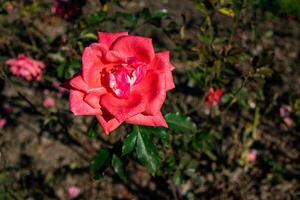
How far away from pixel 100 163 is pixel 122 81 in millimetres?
535

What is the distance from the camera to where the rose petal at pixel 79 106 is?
1206mm

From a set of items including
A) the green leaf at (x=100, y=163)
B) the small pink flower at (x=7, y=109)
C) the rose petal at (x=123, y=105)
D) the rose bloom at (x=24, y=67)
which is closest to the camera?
the rose petal at (x=123, y=105)

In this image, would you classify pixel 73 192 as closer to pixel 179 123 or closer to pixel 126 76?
pixel 179 123

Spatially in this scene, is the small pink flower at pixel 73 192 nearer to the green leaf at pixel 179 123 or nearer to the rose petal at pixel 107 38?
the green leaf at pixel 179 123

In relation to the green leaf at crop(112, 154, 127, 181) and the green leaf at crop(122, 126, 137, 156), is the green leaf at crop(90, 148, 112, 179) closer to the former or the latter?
the green leaf at crop(112, 154, 127, 181)

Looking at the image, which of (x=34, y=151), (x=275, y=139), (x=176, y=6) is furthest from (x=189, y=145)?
(x=176, y=6)

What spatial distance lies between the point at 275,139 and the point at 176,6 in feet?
6.57

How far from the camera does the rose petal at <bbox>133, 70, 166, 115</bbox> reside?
118cm

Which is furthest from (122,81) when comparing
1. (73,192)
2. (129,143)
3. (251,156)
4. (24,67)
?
(251,156)

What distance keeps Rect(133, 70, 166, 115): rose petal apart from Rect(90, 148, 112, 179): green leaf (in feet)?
1.57

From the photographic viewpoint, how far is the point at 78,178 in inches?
111

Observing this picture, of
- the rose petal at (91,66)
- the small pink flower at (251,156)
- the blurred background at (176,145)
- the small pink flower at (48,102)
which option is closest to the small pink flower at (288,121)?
the blurred background at (176,145)

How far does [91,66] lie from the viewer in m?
1.21

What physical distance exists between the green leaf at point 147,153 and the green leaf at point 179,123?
0.71 feet
